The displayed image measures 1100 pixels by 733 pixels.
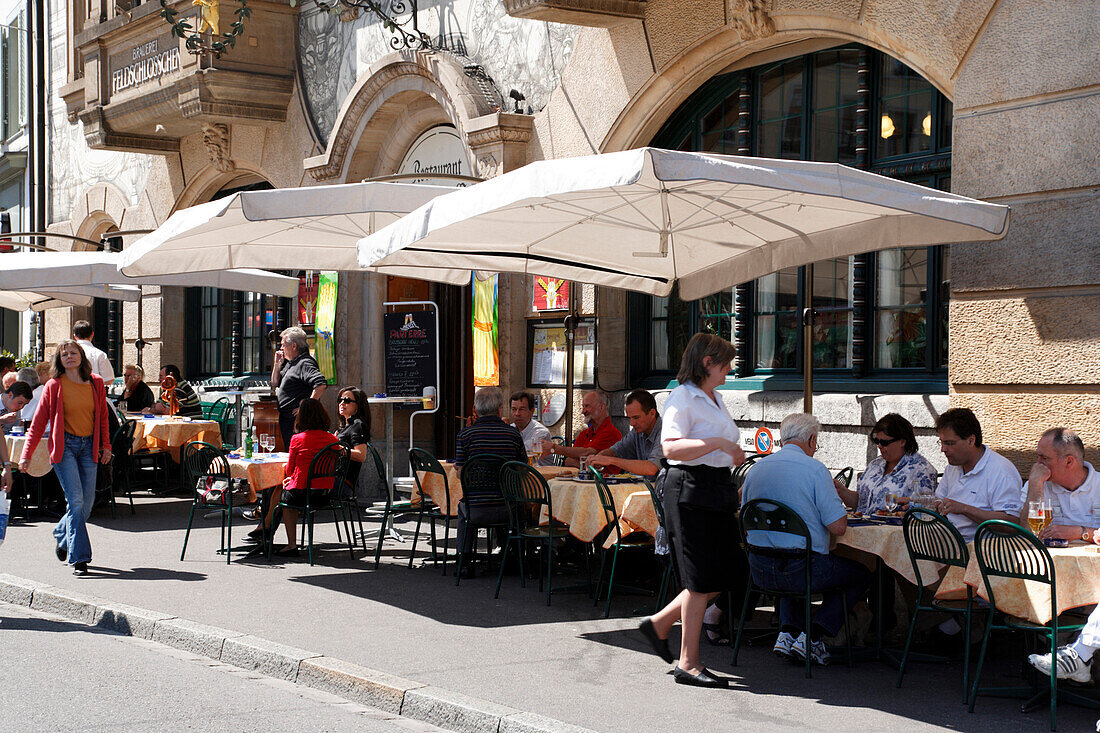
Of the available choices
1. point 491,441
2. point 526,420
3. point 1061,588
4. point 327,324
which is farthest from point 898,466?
point 327,324

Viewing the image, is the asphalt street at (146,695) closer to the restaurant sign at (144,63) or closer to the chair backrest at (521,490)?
the chair backrest at (521,490)

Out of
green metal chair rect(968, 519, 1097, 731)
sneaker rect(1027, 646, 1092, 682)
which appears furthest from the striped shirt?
sneaker rect(1027, 646, 1092, 682)

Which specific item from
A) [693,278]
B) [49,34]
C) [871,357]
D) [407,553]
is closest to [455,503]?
[407,553]

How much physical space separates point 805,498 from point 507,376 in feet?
22.1

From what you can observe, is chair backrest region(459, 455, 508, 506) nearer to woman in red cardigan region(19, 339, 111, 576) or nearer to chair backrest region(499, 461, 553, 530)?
chair backrest region(499, 461, 553, 530)

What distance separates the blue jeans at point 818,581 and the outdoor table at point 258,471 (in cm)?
486

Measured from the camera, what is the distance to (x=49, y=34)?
944 inches

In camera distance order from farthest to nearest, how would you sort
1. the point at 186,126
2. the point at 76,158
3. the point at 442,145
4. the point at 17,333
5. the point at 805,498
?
the point at 17,333
the point at 76,158
the point at 186,126
the point at 442,145
the point at 805,498

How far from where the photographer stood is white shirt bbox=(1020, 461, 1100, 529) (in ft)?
22.3

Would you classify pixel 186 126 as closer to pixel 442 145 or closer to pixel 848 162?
pixel 442 145

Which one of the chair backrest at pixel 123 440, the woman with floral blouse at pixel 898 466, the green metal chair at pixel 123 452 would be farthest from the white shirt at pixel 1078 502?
the chair backrest at pixel 123 440

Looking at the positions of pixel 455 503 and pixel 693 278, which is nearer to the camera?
pixel 693 278

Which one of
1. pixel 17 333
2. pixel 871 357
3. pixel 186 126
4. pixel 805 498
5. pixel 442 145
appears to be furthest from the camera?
pixel 17 333

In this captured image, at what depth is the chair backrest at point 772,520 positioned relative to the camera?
6.91 m
